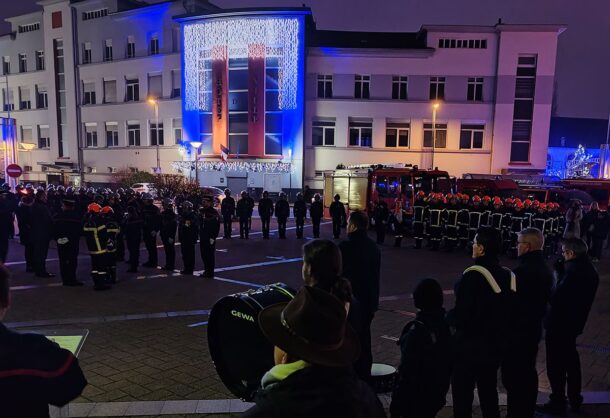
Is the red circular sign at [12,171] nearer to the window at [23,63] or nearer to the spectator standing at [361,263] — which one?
the spectator standing at [361,263]

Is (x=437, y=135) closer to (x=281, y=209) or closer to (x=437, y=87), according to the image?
(x=437, y=87)

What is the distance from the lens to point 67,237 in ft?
30.1

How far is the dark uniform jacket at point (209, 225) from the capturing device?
10.3m

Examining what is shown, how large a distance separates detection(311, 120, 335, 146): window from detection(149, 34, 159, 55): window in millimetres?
15695

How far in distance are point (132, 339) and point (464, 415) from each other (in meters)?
4.63

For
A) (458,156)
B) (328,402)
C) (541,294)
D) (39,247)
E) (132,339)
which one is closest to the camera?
(328,402)

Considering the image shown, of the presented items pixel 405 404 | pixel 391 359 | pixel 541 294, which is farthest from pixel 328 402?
pixel 391 359

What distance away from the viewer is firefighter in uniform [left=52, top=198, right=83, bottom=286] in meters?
9.12

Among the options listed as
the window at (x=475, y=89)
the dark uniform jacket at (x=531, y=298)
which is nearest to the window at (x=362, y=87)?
the window at (x=475, y=89)

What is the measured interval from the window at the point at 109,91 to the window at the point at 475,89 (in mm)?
30484

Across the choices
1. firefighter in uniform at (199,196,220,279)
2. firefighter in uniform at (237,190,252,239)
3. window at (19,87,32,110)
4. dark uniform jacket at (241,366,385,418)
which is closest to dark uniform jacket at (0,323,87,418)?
dark uniform jacket at (241,366,385,418)

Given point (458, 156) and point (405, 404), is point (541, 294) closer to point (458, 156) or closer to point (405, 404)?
point (405, 404)

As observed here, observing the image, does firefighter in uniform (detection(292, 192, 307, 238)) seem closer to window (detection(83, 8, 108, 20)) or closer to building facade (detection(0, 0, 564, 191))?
building facade (detection(0, 0, 564, 191))

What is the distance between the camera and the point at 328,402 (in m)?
1.56
